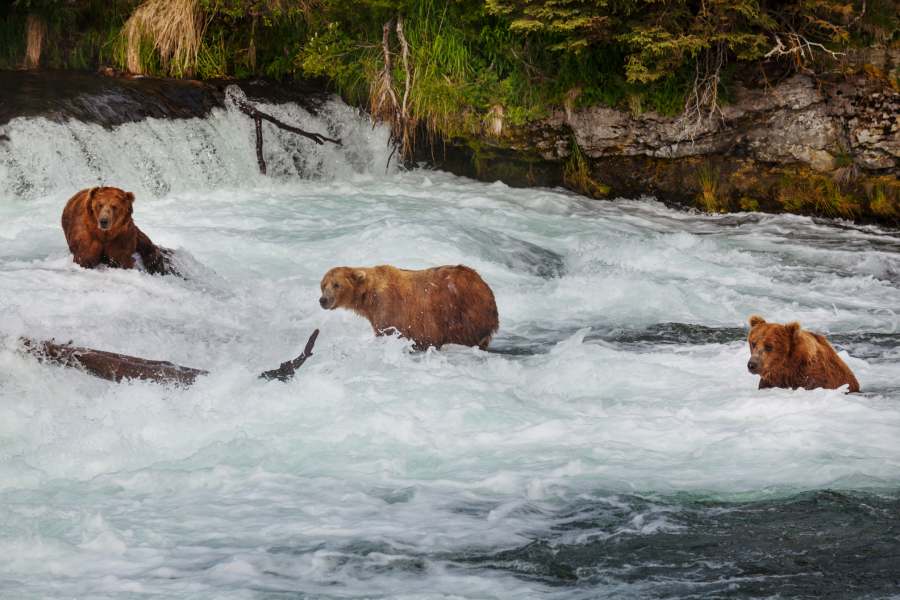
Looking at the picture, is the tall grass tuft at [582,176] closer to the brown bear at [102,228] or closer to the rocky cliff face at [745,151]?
the rocky cliff face at [745,151]

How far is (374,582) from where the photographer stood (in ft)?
12.0

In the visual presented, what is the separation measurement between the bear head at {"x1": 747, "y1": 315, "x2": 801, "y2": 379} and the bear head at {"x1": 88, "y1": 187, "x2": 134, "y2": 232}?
3.89 meters

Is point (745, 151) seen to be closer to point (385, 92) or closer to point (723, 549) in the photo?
point (385, 92)

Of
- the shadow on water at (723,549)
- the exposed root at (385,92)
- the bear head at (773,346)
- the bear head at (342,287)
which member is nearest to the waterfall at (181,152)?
the exposed root at (385,92)

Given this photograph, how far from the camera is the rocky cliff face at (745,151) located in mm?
11352

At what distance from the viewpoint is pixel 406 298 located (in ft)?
20.3

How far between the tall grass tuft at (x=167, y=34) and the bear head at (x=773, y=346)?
9590mm

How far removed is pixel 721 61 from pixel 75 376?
8449 mm

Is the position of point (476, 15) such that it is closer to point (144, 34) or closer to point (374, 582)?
point (144, 34)

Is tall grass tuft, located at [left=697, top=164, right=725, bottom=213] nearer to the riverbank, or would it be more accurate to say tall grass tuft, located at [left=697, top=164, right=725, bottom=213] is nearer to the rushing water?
the riverbank

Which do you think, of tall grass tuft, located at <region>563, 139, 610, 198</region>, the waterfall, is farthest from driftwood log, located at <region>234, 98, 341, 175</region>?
tall grass tuft, located at <region>563, 139, 610, 198</region>

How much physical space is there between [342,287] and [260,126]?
263 inches

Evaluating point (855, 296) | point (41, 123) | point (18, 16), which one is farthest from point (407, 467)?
point (18, 16)

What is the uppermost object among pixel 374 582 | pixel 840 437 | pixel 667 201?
pixel 667 201
